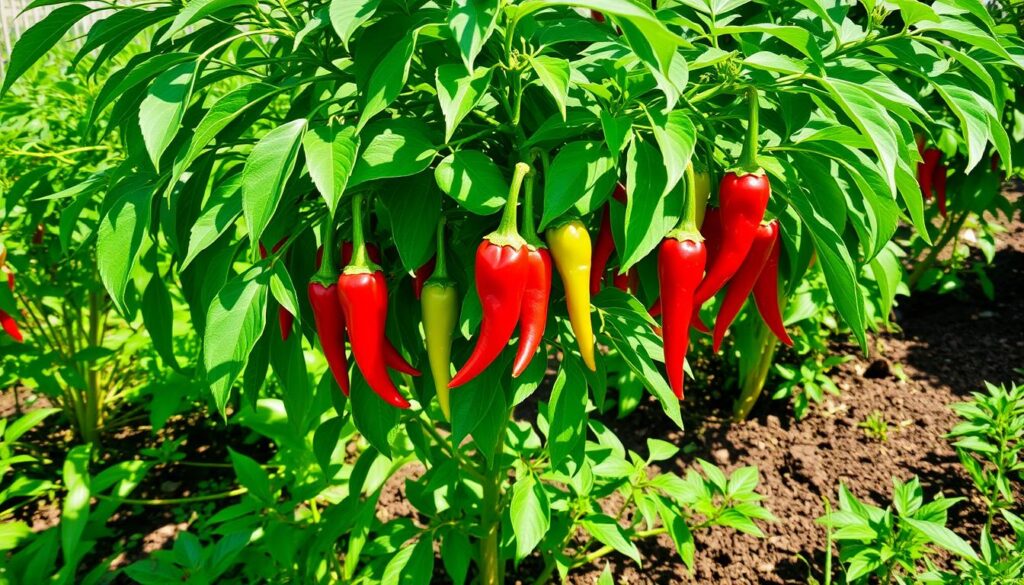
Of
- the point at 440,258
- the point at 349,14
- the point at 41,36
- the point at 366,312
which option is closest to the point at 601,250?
the point at 440,258

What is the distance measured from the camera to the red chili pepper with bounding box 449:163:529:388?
0.89 m

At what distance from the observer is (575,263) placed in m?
0.93

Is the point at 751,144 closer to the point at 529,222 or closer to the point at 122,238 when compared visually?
the point at 529,222

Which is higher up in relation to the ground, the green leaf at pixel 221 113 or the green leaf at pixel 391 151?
the green leaf at pixel 221 113

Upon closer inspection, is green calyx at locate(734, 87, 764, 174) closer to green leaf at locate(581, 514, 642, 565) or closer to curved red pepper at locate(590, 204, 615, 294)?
curved red pepper at locate(590, 204, 615, 294)

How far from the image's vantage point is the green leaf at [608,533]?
155 cm

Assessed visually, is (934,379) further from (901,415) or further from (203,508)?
(203,508)

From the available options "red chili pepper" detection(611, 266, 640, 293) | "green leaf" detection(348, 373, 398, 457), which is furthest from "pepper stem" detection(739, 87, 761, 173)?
"green leaf" detection(348, 373, 398, 457)

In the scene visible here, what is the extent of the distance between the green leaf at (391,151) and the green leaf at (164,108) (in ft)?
0.66

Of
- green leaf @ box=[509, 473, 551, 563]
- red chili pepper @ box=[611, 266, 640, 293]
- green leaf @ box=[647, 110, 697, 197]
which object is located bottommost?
green leaf @ box=[509, 473, 551, 563]

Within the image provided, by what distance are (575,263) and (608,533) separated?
85 centimetres

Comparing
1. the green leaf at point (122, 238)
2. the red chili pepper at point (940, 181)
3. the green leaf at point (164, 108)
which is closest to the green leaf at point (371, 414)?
the green leaf at point (122, 238)

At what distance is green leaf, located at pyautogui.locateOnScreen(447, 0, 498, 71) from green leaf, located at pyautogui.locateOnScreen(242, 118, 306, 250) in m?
0.24

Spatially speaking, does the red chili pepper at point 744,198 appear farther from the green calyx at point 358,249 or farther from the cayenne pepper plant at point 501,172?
the green calyx at point 358,249
